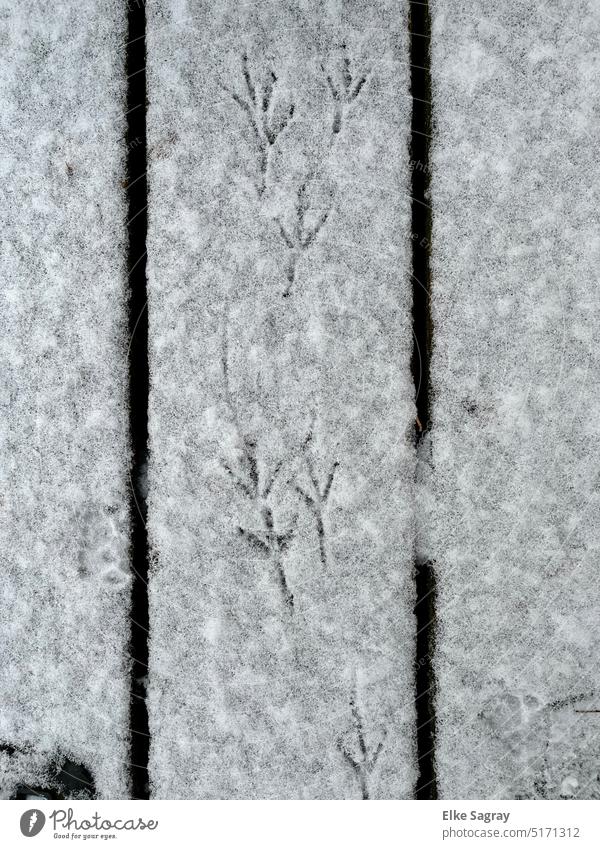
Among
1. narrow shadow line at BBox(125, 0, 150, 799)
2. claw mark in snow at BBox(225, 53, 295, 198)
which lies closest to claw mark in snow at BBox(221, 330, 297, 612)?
narrow shadow line at BBox(125, 0, 150, 799)

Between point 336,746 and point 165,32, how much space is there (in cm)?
98

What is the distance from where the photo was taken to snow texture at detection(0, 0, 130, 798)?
786 mm

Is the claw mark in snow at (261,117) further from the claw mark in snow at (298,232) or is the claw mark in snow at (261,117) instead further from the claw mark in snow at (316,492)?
the claw mark in snow at (316,492)

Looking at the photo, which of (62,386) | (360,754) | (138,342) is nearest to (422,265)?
(138,342)

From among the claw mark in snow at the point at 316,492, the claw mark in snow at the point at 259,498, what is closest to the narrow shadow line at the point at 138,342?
the claw mark in snow at the point at 259,498

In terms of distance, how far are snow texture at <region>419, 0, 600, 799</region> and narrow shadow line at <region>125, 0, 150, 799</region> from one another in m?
0.38

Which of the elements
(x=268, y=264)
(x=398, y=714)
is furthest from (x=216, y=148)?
(x=398, y=714)

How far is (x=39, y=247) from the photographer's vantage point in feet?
2.63

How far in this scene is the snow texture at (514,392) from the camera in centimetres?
75

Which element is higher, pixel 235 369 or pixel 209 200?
pixel 209 200

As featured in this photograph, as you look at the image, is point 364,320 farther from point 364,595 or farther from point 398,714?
point 398,714
